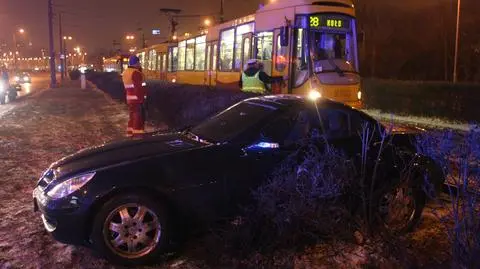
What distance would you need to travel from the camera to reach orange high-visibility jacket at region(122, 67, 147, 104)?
10.1 m

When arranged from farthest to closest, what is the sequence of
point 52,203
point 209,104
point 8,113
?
point 8,113
point 209,104
point 52,203

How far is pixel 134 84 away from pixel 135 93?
0.18 m

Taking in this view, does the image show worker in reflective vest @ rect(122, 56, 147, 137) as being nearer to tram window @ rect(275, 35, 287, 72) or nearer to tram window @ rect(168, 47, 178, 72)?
tram window @ rect(275, 35, 287, 72)

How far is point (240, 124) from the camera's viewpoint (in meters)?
5.50

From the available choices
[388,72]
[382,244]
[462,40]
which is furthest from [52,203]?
[388,72]

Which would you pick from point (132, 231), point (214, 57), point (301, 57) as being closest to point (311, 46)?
point (301, 57)

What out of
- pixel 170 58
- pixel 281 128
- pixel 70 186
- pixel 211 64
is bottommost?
pixel 70 186

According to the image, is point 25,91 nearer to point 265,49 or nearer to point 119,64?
point 119,64

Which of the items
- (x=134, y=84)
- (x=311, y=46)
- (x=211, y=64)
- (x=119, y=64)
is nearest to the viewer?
(x=134, y=84)

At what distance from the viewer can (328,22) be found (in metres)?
13.4

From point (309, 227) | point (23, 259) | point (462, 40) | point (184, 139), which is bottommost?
point (23, 259)

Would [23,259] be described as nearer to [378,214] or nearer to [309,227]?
[309,227]

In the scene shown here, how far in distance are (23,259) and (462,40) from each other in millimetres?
35039

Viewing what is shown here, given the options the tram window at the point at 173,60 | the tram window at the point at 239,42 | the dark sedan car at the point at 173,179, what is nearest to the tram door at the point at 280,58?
the tram window at the point at 239,42
